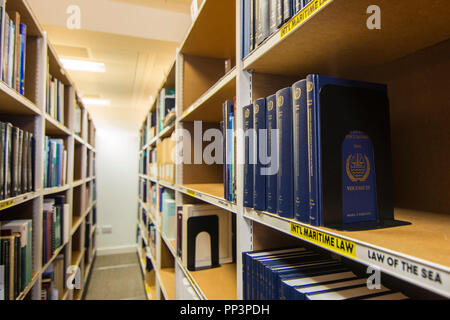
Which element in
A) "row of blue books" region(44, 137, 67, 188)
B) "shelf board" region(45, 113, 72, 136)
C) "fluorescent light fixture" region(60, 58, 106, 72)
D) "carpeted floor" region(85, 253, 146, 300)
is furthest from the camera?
"carpeted floor" region(85, 253, 146, 300)

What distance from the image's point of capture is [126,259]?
492cm

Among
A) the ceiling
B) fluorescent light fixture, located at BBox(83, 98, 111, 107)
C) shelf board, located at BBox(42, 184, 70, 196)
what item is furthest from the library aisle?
fluorescent light fixture, located at BBox(83, 98, 111, 107)

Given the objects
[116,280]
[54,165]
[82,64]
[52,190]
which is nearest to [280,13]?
[52,190]

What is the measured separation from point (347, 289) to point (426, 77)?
561 millimetres

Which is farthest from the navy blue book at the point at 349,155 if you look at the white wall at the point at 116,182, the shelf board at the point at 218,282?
the white wall at the point at 116,182

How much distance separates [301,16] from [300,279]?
1.88ft

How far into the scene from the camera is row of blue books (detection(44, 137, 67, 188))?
5.55 ft

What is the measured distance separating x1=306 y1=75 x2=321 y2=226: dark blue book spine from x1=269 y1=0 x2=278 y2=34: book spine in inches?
8.6

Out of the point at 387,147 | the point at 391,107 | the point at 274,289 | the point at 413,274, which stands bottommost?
the point at 274,289

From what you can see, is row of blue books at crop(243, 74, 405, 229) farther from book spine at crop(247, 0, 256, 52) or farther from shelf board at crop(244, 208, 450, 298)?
book spine at crop(247, 0, 256, 52)

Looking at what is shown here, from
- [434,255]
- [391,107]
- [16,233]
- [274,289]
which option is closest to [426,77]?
[391,107]

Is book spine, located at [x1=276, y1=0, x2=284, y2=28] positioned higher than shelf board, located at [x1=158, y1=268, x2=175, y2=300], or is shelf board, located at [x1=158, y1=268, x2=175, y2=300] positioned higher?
book spine, located at [x1=276, y1=0, x2=284, y2=28]

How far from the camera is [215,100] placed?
3.68ft

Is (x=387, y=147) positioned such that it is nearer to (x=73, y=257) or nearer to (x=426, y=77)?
(x=426, y=77)
